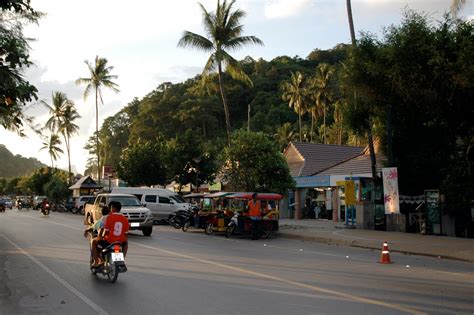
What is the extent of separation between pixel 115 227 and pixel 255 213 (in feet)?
40.3

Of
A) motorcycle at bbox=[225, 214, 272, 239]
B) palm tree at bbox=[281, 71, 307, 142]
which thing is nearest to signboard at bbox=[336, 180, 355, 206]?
motorcycle at bbox=[225, 214, 272, 239]

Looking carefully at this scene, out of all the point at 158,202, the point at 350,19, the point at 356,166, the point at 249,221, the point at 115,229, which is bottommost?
the point at 249,221

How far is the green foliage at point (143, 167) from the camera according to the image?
50312 millimetres

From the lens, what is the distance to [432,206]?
21.9 metres

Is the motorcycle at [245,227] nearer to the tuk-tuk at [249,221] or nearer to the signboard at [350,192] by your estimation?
the tuk-tuk at [249,221]

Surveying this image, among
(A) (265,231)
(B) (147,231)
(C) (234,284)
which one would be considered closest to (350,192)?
(A) (265,231)

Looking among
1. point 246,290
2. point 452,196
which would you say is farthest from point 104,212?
point 452,196

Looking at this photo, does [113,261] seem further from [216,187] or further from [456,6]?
[216,187]

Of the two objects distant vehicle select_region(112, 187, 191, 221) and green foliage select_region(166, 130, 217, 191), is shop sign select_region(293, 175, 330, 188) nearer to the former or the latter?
green foliage select_region(166, 130, 217, 191)

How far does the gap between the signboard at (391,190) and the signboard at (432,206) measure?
3.91 ft

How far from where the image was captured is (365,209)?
25.5 meters

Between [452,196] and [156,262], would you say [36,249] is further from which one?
[452,196]

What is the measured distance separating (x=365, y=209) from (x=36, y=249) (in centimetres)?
1504

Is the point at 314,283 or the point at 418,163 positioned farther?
the point at 418,163
